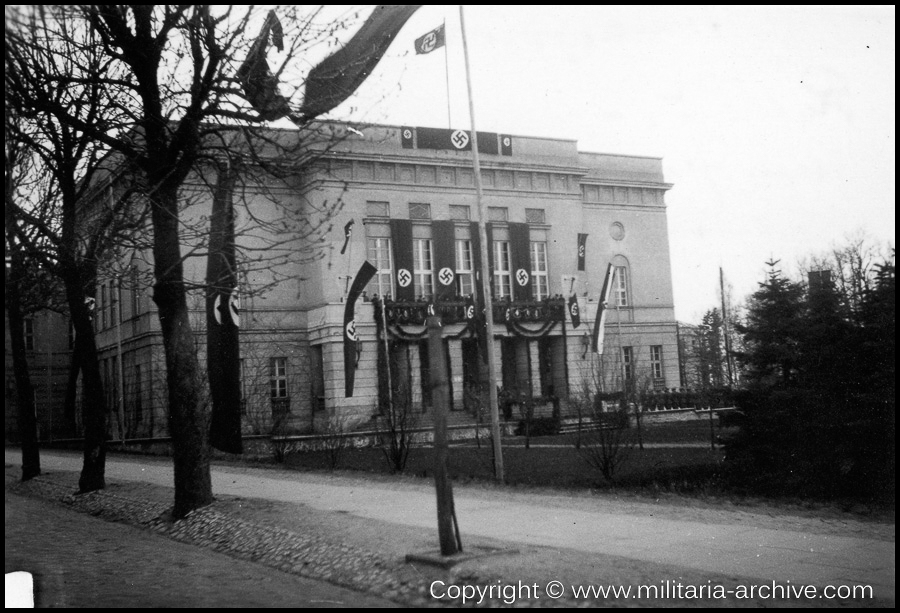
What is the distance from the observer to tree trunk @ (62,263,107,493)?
1984 cm

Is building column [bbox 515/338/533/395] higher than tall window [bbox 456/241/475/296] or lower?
lower

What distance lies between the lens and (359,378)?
144 feet

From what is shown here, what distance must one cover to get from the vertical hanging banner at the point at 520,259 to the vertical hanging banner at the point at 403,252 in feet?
22.6

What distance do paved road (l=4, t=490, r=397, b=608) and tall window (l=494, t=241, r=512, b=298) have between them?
35.1m

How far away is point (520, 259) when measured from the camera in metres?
48.0

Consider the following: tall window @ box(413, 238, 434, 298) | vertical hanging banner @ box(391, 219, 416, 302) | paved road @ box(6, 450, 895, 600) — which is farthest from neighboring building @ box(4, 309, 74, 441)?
paved road @ box(6, 450, 895, 600)

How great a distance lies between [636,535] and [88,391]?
13939mm

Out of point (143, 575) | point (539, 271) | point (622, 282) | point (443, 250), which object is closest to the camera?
point (143, 575)

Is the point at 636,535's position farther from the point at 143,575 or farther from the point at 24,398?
the point at 24,398

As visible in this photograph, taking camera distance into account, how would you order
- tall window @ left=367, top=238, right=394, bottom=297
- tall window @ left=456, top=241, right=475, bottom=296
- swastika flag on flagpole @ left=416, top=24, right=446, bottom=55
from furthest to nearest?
tall window @ left=456, top=241, right=475, bottom=296 < tall window @ left=367, top=238, right=394, bottom=297 < swastika flag on flagpole @ left=416, top=24, right=446, bottom=55

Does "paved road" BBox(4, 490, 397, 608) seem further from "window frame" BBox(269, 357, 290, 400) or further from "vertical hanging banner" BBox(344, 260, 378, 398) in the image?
"window frame" BBox(269, 357, 290, 400)

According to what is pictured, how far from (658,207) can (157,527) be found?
4328 cm

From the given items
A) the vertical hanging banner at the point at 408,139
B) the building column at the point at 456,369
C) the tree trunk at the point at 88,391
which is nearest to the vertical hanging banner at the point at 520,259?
the building column at the point at 456,369

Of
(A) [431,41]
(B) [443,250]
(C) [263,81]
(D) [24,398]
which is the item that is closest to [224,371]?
(D) [24,398]
